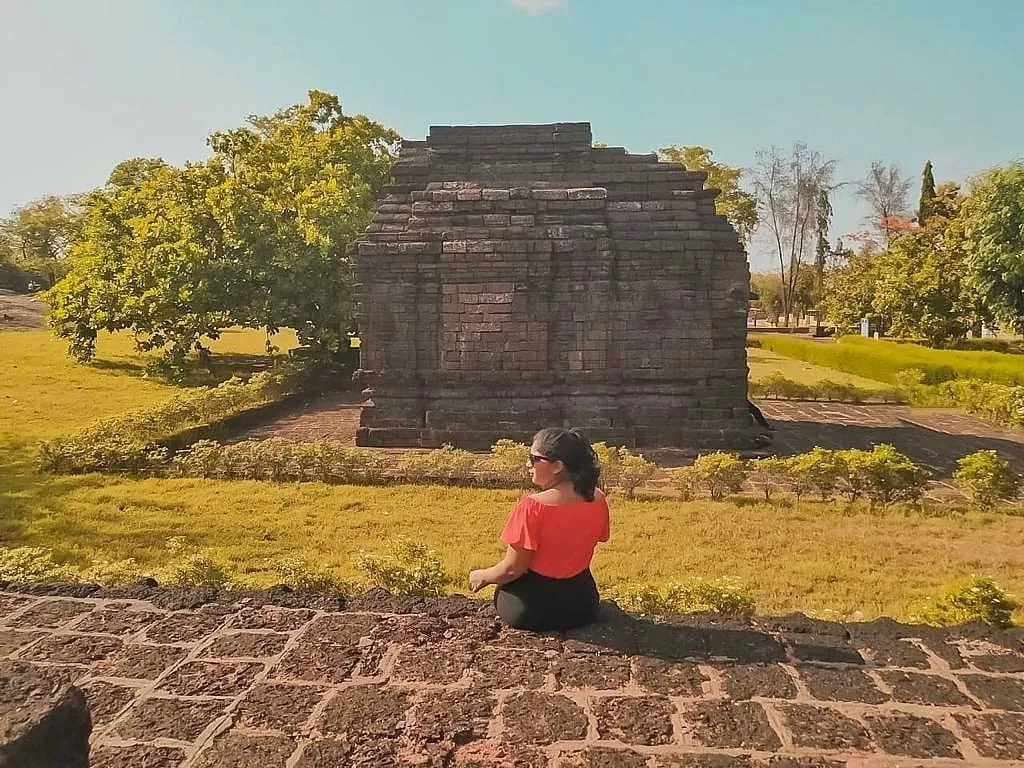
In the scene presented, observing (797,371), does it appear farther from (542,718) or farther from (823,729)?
(542,718)

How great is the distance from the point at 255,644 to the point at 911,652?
10.6ft

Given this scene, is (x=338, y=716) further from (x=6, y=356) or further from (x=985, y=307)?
(x=985, y=307)

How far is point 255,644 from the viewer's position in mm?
3916

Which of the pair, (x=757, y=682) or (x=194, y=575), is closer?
(x=757, y=682)

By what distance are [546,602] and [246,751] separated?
1.60 metres

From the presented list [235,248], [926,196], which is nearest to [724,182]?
[926,196]

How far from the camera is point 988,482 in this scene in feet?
27.4

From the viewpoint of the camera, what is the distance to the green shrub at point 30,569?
17.0ft

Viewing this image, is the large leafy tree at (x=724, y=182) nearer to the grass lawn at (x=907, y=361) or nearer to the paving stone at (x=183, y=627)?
the grass lawn at (x=907, y=361)

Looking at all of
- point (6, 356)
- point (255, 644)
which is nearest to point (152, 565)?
point (255, 644)

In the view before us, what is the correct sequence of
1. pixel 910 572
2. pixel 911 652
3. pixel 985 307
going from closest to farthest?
1. pixel 911 652
2. pixel 910 572
3. pixel 985 307

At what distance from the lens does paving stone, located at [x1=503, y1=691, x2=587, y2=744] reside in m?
3.10

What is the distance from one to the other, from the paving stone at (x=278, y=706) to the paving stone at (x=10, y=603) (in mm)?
1871

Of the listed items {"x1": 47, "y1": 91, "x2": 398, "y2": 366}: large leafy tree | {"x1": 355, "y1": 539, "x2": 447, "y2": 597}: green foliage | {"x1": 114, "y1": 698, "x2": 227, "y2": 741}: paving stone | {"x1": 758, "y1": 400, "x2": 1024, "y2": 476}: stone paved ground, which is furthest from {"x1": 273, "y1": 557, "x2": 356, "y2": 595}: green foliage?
{"x1": 47, "y1": 91, "x2": 398, "y2": 366}: large leafy tree
